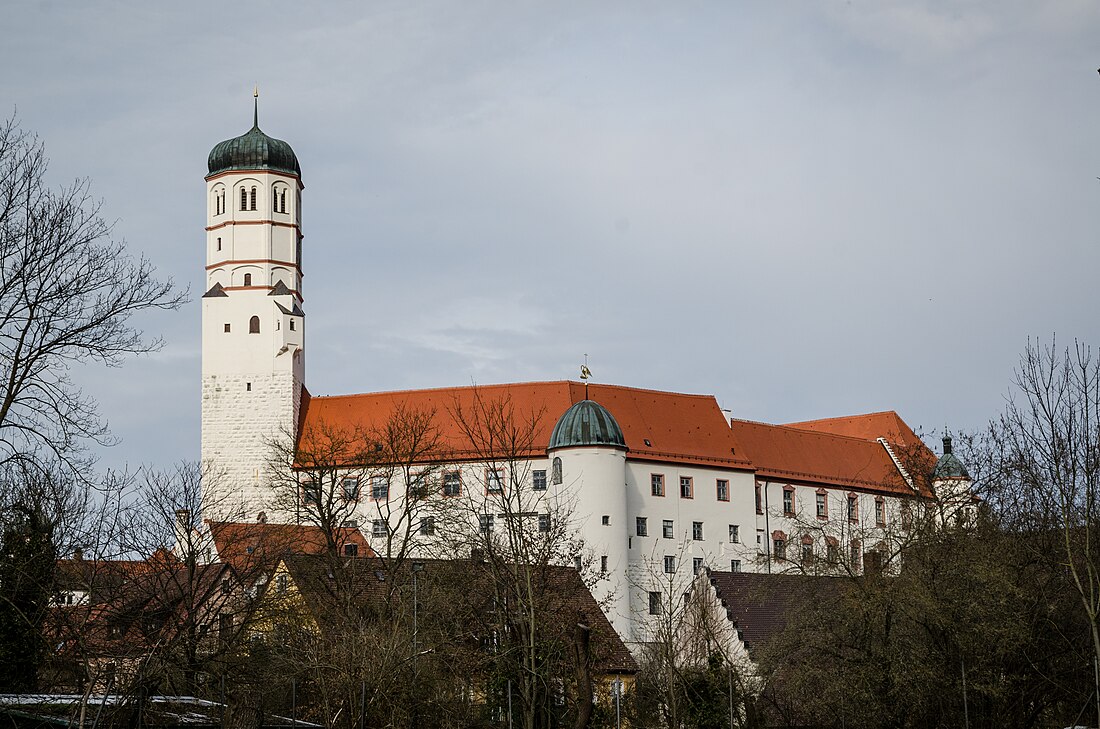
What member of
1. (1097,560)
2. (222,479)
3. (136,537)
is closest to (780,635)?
(1097,560)

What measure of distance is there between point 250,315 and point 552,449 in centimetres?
1918

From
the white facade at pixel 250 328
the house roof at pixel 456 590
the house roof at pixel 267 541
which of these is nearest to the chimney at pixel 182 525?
the house roof at pixel 267 541

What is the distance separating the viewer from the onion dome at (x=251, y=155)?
82.3 meters

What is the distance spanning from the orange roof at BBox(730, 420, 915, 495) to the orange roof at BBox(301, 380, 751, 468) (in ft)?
6.10

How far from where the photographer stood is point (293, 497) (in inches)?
2299

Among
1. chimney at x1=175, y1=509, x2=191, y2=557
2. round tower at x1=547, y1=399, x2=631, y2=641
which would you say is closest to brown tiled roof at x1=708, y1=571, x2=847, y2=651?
round tower at x1=547, y1=399, x2=631, y2=641

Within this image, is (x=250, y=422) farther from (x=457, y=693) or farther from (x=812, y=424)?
(x=457, y=693)

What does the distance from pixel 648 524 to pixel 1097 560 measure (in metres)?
37.8

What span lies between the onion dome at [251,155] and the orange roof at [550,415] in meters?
12.7

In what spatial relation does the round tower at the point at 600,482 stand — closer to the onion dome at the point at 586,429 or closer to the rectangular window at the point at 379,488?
the onion dome at the point at 586,429

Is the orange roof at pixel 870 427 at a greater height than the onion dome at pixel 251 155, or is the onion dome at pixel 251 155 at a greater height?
the onion dome at pixel 251 155

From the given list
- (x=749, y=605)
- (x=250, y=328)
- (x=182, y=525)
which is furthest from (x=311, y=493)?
(x=250, y=328)

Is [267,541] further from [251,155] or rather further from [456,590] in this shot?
[251,155]

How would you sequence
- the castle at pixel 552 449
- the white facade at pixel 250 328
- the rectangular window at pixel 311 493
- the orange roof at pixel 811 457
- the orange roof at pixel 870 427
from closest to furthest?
1. the rectangular window at pixel 311 493
2. the castle at pixel 552 449
3. the white facade at pixel 250 328
4. the orange roof at pixel 811 457
5. the orange roof at pixel 870 427
